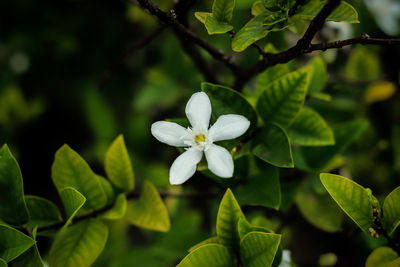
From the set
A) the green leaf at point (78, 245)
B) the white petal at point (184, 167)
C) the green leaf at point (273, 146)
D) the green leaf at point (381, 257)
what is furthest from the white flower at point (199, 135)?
the green leaf at point (381, 257)

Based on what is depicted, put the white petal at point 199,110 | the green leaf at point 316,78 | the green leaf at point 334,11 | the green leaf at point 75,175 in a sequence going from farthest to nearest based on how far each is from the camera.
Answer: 1. the green leaf at point 316,78
2. the green leaf at point 75,175
3. the white petal at point 199,110
4. the green leaf at point 334,11

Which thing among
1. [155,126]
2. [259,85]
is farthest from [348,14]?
[155,126]

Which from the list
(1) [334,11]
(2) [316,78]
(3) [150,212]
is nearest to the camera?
(1) [334,11]

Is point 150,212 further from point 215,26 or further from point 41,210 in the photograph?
point 215,26

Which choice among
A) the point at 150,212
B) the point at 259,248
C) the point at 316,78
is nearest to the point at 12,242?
the point at 150,212

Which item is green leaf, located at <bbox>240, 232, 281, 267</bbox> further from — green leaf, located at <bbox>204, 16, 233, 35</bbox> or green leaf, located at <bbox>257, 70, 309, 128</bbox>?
green leaf, located at <bbox>204, 16, 233, 35</bbox>

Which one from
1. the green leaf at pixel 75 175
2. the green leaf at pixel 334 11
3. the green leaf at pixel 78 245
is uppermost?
the green leaf at pixel 334 11

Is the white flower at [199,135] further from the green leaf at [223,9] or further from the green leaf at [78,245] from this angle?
the green leaf at [78,245]
